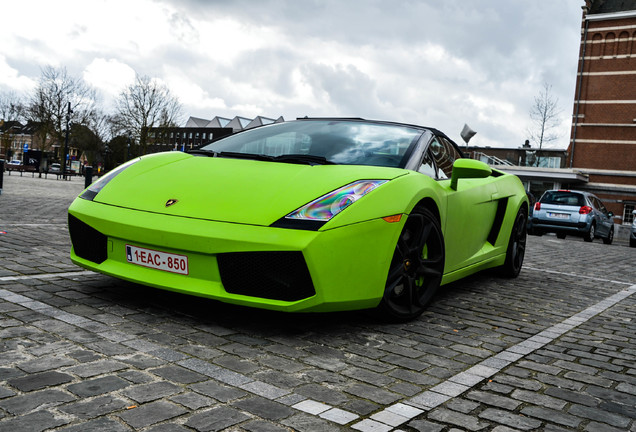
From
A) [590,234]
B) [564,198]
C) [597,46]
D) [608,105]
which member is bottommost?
[590,234]

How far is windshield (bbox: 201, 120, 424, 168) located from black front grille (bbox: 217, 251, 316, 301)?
1.00m

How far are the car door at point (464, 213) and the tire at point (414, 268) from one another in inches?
9.7

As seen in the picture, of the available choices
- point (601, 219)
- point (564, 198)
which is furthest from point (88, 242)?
point (601, 219)

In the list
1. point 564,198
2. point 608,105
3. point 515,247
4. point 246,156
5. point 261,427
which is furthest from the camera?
point 608,105

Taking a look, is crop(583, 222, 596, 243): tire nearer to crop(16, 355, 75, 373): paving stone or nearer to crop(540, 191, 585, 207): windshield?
crop(540, 191, 585, 207): windshield

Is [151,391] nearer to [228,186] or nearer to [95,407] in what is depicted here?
[95,407]

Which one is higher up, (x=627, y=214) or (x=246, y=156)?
(x=246, y=156)

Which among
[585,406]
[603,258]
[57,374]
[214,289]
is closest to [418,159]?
[214,289]

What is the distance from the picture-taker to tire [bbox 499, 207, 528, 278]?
6195 millimetres

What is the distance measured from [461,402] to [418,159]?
1.97 meters

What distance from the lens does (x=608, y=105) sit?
39.6 m

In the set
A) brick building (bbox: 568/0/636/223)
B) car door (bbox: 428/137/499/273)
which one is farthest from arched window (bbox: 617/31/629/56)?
car door (bbox: 428/137/499/273)

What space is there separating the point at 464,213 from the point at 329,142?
1215 mm

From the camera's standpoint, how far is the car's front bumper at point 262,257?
3113 mm
